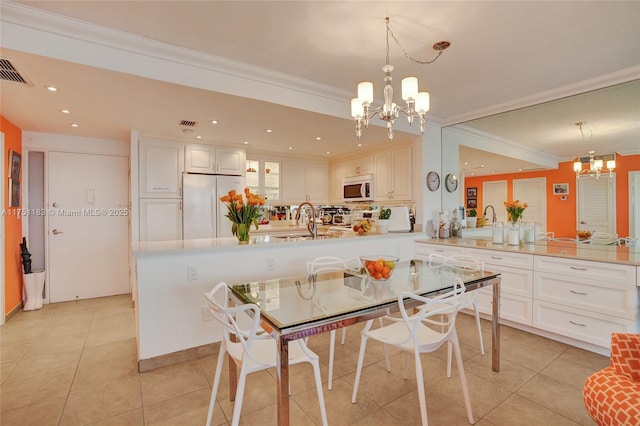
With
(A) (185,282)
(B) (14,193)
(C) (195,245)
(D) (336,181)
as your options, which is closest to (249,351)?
(A) (185,282)

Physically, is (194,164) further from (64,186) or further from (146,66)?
(146,66)

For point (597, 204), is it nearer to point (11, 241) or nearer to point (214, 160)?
point (214, 160)

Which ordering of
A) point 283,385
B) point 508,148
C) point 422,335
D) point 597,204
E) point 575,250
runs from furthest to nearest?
point 508,148 < point 597,204 < point 575,250 < point 422,335 < point 283,385

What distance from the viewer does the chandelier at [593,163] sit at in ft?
9.35

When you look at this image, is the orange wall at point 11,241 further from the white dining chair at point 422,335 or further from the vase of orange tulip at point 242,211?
the white dining chair at point 422,335

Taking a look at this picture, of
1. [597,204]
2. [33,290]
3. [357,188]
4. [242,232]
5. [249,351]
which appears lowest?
[33,290]

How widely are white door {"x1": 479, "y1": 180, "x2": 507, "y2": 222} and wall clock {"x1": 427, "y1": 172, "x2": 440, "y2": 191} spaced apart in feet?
1.94

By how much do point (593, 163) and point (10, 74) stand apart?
16.5ft

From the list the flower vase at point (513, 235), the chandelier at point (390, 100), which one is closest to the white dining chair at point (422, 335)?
the chandelier at point (390, 100)

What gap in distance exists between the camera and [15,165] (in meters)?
3.48

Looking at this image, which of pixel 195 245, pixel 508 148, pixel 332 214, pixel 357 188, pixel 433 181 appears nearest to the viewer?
pixel 195 245

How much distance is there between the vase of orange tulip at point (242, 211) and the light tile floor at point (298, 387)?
3.52 ft

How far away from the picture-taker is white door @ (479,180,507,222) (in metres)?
3.72

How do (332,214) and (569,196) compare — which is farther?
(332,214)
